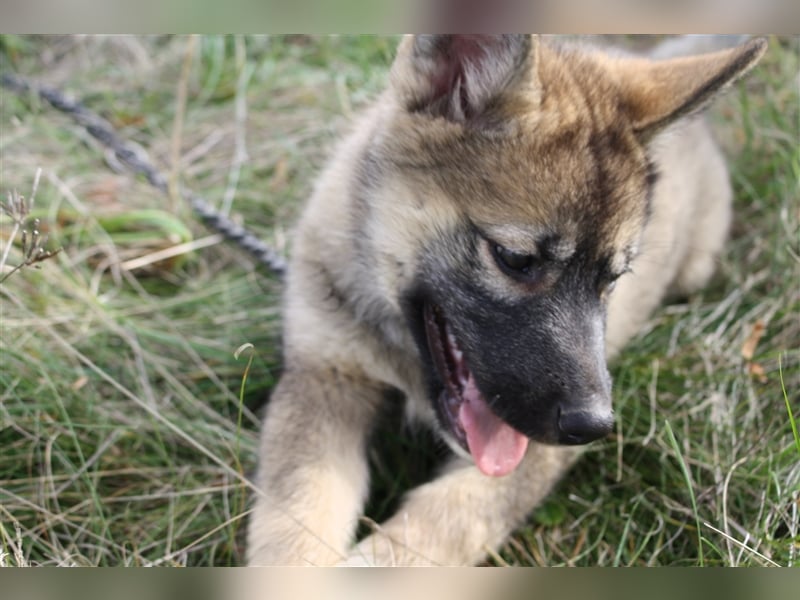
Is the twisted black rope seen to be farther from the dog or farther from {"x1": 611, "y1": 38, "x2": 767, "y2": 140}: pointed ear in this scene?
{"x1": 611, "y1": 38, "x2": 767, "y2": 140}: pointed ear

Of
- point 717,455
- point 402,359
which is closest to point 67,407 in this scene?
point 402,359

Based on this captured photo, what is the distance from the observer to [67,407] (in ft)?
8.52

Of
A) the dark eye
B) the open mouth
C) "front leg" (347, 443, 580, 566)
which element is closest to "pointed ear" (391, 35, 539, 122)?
the dark eye

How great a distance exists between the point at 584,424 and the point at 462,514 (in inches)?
19.3

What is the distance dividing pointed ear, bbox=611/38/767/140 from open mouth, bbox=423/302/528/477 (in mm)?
758

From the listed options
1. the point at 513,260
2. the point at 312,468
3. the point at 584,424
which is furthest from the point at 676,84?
the point at 312,468

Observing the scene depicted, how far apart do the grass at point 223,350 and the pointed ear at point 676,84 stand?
29.6 inches

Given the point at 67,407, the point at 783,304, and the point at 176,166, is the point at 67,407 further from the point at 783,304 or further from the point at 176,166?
the point at 783,304

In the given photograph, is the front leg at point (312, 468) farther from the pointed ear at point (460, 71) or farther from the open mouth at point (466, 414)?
the pointed ear at point (460, 71)

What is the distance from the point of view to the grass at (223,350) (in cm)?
233

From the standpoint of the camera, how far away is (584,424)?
201 cm

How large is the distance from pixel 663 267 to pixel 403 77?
4.47 ft

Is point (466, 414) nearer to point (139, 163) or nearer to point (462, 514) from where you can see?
point (462, 514)

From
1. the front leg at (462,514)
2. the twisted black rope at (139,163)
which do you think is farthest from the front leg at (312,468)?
the twisted black rope at (139,163)
